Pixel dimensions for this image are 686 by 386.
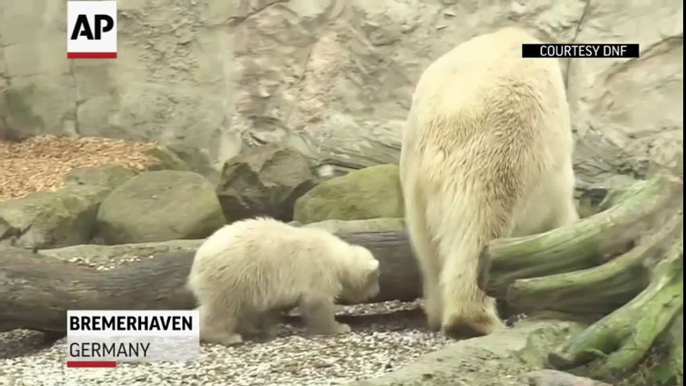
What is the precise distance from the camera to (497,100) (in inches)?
115

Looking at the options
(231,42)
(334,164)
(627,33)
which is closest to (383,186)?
(334,164)

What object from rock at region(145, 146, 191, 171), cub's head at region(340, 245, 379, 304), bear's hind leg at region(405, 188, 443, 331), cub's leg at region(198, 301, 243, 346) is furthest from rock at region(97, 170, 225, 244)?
bear's hind leg at region(405, 188, 443, 331)

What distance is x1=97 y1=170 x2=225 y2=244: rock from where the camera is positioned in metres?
2.96

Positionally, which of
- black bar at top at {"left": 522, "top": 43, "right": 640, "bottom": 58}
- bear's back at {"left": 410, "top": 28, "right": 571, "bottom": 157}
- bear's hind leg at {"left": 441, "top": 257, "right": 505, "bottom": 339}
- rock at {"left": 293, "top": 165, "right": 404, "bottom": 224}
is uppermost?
black bar at top at {"left": 522, "top": 43, "right": 640, "bottom": 58}

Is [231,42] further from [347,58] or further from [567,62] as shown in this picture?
[567,62]

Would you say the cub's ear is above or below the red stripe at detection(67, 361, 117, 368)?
above

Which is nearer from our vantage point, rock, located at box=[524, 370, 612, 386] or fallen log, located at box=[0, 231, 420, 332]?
rock, located at box=[524, 370, 612, 386]

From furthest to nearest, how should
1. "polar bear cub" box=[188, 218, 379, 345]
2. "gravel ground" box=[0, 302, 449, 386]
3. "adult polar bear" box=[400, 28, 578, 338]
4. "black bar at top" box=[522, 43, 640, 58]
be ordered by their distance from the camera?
"polar bear cub" box=[188, 218, 379, 345], "adult polar bear" box=[400, 28, 578, 338], "black bar at top" box=[522, 43, 640, 58], "gravel ground" box=[0, 302, 449, 386]

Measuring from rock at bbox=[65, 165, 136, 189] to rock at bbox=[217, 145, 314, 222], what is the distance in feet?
0.99

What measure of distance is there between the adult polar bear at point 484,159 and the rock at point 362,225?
176 mm

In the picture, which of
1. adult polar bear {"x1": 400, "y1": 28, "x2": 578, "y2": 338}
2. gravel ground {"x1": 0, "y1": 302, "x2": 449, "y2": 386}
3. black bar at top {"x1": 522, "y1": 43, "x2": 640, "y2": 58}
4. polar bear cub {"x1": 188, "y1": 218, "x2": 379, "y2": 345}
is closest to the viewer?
gravel ground {"x1": 0, "y1": 302, "x2": 449, "y2": 386}

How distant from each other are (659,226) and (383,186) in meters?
0.89

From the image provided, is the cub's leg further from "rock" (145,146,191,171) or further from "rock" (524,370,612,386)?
"rock" (524,370,612,386)

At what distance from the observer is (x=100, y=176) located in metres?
2.96
